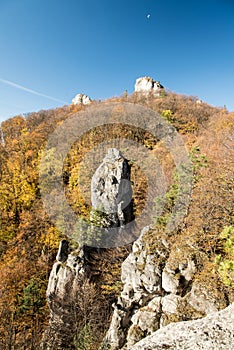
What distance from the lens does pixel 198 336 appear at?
11.7 feet

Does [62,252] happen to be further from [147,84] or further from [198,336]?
[147,84]

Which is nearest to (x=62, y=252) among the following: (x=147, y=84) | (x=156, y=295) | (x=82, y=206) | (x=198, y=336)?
(x=82, y=206)

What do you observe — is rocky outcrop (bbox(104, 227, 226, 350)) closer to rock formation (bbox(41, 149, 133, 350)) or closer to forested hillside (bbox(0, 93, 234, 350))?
forested hillside (bbox(0, 93, 234, 350))

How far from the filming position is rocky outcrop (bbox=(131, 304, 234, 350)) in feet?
11.0

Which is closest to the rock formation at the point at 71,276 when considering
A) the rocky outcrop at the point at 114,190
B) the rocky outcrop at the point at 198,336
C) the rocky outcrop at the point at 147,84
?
the rocky outcrop at the point at 114,190

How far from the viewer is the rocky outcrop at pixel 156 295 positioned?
27.0 feet

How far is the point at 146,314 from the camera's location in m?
9.71

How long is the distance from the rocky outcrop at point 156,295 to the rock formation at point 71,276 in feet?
11.9

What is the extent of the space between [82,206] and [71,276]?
7869 mm

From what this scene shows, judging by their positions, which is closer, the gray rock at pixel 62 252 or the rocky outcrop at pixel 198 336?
the rocky outcrop at pixel 198 336

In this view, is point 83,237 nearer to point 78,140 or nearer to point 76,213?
point 76,213

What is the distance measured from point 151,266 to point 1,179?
21.4 metres

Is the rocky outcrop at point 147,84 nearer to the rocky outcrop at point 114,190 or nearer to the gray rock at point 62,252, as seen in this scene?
the rocky outcrop at point 114,190

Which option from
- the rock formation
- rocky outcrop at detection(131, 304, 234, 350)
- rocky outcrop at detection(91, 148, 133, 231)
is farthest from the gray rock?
rocky outcrop at detection(131, 304, 234, 350)
